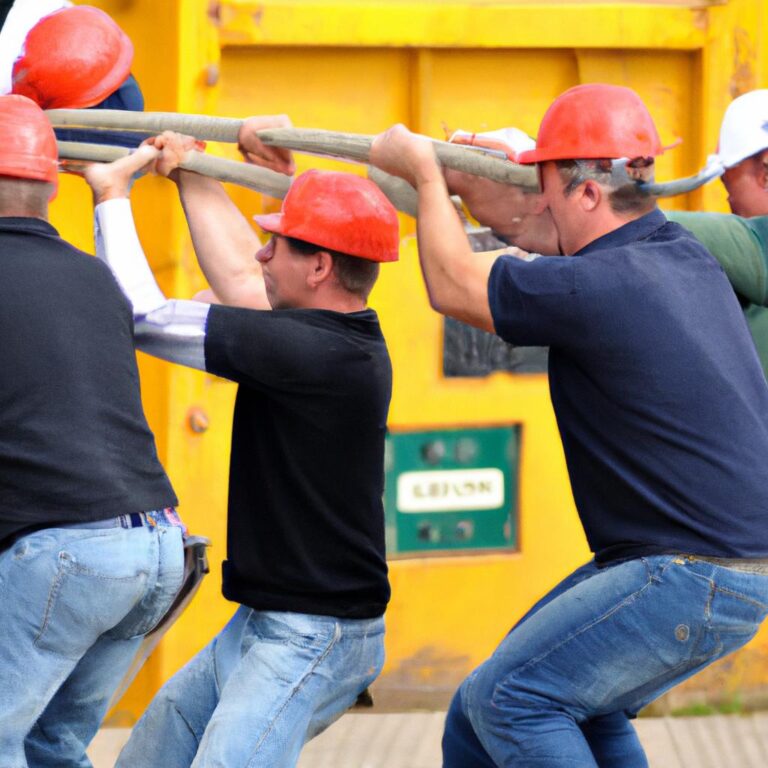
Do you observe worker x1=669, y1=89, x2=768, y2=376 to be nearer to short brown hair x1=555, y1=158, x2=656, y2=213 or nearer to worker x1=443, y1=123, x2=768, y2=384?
worker x1=443, y1=123, x2=768, y2=384

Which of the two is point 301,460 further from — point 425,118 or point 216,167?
point 425,118

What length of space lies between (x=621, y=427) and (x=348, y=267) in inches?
28.7

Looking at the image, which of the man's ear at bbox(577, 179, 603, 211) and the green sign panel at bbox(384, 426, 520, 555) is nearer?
the man's ear at bbox(577, 179, 603, 211)

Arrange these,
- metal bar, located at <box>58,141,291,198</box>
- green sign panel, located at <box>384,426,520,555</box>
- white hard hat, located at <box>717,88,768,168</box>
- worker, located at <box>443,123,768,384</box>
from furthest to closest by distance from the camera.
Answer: green sign panel, located at <box>384,426,520,555</box>
white hard hat, located at <box>717,88,768,168</box>
metal bar, located at <box>58,141,291,198</box>
worker, located at <box>443,123,768,384</box>

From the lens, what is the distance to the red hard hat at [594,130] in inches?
130

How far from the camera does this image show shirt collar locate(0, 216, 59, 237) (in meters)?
3.30

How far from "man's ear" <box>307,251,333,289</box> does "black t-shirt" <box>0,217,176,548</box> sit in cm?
44

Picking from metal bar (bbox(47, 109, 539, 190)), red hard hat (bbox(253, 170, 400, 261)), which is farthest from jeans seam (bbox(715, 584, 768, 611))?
metal bar (bbox(47, 109, 539, 190))

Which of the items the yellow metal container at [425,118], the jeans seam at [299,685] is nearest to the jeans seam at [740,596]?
the jeans seam at [299,685]

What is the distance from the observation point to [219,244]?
12.9ft

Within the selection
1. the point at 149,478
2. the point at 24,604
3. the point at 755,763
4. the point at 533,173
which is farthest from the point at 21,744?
the point at 755,763

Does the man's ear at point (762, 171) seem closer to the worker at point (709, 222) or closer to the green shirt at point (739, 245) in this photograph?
the worker at point (709, 222)

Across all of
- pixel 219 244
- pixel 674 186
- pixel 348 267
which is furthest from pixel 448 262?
pixel 219 244

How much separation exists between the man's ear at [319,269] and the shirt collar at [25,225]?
1.86 feet
